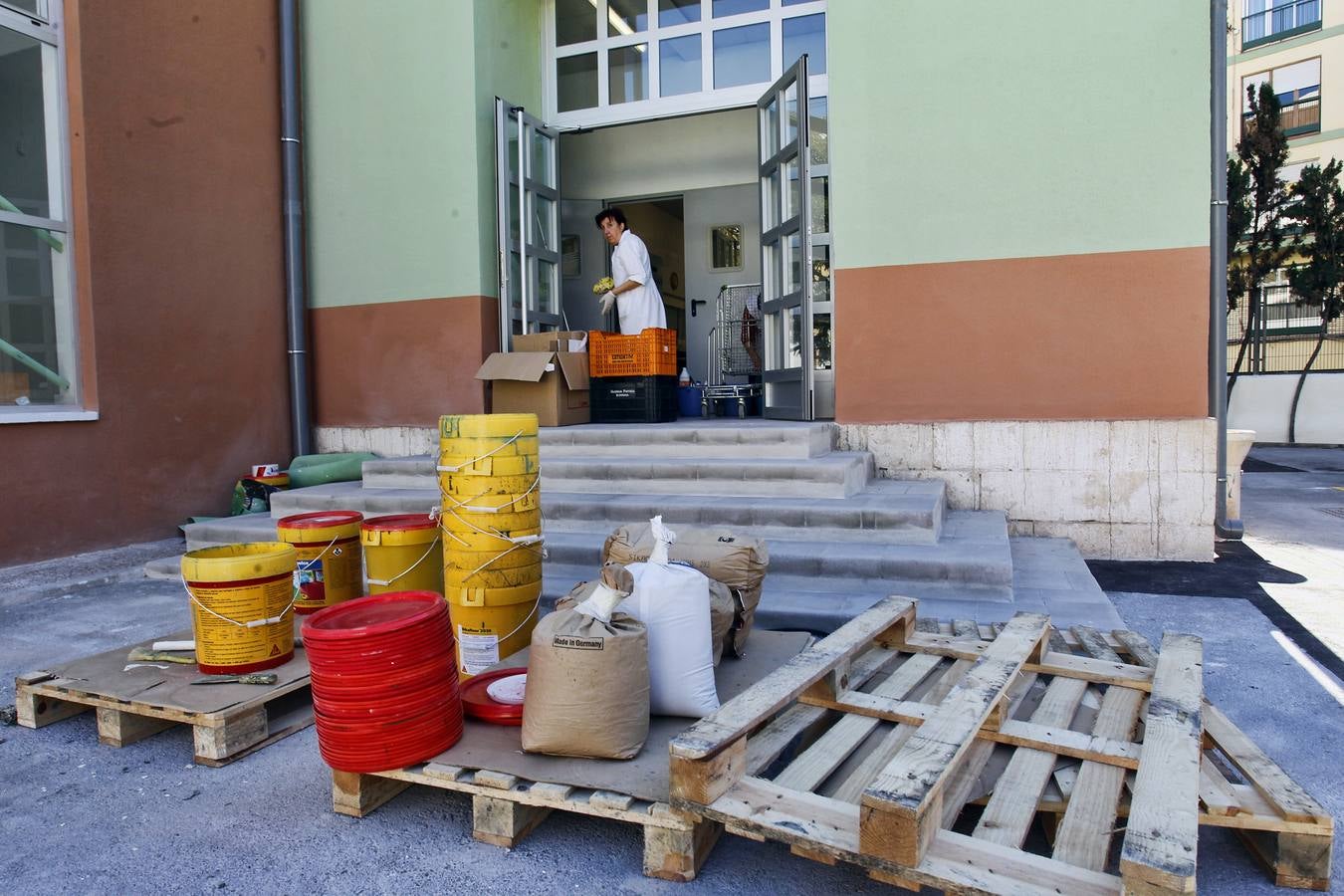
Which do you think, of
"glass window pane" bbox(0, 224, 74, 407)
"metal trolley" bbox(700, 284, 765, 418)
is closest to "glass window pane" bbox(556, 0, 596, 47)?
"metal trolley" bbox(700, 284, 765, 418)

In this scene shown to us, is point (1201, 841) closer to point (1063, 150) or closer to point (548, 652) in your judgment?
point (548, 652)

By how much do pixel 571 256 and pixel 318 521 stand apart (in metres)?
7.53

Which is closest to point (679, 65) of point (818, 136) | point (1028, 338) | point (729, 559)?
point (818, 136)

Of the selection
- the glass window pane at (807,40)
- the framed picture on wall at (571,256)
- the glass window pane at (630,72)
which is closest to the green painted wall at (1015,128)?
the glass window pane at (807,40)

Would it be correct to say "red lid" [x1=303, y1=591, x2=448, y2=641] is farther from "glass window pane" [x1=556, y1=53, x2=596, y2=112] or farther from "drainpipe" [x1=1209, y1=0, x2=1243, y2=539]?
"glass window pane" [x1=556, y1=53, x2=596, y2=112]

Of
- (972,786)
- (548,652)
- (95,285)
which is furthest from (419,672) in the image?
(95,285)

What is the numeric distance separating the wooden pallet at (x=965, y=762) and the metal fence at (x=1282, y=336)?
17.6m

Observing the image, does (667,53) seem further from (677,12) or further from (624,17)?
(624,17)

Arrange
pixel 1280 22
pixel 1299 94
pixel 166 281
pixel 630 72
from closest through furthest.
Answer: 1. pixel 166 281
2. pixel 630 72
3. pixel 1299 94
4. pixel 1280 22

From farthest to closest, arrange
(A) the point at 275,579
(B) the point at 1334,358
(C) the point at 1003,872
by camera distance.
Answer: (B) the point at 1334,358 → (A) the point at 275,579 → (C) the point at 1003,872

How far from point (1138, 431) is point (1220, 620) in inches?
66.1

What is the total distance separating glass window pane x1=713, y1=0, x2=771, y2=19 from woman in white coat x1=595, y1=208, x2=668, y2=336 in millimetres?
2206

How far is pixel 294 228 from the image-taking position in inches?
292

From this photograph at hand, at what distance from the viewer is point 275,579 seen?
2992mm
